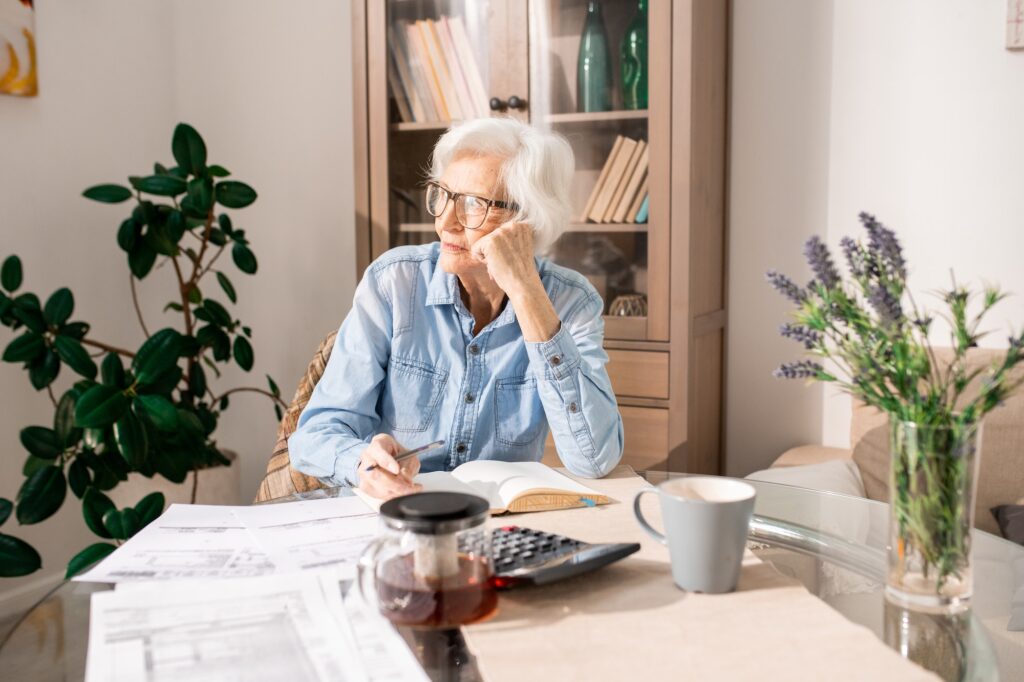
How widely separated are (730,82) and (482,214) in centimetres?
121

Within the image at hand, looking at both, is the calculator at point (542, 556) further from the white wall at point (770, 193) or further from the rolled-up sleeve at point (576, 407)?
the white wall at point (770, 193)

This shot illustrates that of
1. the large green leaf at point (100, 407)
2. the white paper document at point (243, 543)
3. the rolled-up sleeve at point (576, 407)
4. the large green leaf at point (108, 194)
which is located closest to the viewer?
the white paper document at point (243, 543)

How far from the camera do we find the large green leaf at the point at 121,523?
2.04 meters

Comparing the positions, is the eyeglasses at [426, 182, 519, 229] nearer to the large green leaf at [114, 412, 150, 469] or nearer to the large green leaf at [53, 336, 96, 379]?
the large green leaf at [114, 412, 150, 469]

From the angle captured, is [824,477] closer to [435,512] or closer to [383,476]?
[383,476]

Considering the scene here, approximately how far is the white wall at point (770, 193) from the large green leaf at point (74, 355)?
1684 mm

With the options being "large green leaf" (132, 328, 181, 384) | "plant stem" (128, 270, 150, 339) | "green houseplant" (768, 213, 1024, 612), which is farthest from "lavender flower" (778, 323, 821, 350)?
"plant stem" (128, 270, 150, 339)

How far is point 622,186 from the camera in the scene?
2330 mm

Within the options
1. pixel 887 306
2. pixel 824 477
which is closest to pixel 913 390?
pixel 887 306

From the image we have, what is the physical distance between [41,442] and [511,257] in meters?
1.39

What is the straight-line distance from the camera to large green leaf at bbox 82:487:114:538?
216 cm

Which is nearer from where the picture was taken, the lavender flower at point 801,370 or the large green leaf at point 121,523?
the lavender flower at point 801,370

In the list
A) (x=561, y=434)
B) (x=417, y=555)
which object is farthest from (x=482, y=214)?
(x=417, y=555)

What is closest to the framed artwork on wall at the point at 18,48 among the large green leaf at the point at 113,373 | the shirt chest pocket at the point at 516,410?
the large green leaf at the point at 113,373
